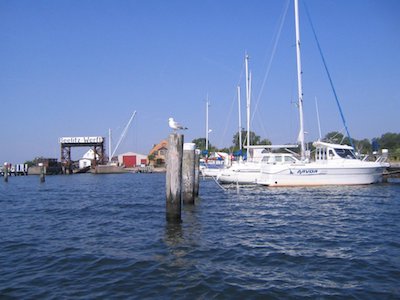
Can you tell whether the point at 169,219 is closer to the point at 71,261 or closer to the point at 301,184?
the point at 71,261

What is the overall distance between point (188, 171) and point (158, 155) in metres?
89.7

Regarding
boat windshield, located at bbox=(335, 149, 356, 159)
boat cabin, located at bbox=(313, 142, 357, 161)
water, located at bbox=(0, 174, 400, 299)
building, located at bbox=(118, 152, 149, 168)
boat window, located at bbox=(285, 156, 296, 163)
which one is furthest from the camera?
building, located at bbox=(118, 152, 149, 168)

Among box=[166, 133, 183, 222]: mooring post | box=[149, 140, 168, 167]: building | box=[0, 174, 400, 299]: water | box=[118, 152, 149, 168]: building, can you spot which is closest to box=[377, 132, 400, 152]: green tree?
box=[149, 140, 168, 167]: building

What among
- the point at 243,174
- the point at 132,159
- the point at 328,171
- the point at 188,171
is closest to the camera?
the point at 188,171

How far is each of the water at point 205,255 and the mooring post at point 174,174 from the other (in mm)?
648

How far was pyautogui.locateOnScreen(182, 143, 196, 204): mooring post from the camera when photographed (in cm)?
1857

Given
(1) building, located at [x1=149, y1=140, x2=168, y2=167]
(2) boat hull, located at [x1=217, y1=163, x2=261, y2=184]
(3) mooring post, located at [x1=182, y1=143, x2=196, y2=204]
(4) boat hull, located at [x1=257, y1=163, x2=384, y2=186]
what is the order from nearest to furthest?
(3) mooring post, located at [x1=182, y1=143, x2=196, y2=204], (4) boat hull, located at [x1=257, y1=163, x2=384, y2=186], (2) boat hull, located at [x1=217, y1=163, x2=261, y2=184], (1) building, located at [x1=149, y1=140, x2=168, y2=167]

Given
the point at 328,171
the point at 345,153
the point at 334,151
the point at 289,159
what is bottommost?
the point at 328,171

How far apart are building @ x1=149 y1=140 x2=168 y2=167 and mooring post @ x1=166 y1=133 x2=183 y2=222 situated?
289 feet

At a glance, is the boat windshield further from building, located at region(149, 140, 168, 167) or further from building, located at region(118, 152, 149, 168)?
building, located at region(118, 152, 149, 168)

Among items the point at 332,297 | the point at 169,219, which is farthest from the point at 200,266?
the point at 169,219

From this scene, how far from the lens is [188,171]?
18.8 m

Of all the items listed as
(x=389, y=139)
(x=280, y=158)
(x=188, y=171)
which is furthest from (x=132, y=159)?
(x=188, y=171)

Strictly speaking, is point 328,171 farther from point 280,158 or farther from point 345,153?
point 280,158
